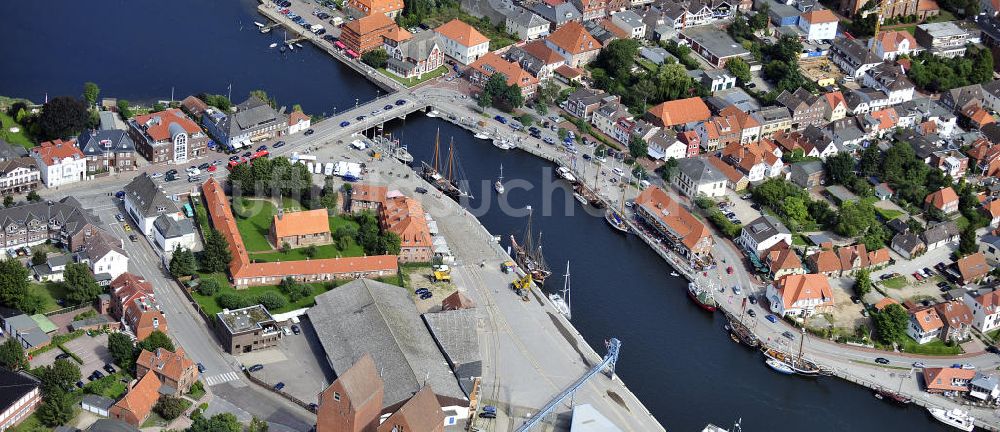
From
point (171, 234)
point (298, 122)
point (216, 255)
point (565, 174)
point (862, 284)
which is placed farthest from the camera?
point (298, 122)

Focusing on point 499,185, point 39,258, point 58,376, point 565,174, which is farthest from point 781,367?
point 39,258

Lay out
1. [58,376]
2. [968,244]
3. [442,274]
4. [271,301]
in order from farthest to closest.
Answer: [968,244] < [442,274] < [271,301] < [58,376]

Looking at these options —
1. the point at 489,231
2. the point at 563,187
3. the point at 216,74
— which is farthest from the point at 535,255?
the point at 216,74

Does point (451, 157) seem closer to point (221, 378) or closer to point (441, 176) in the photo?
point (441, 176)

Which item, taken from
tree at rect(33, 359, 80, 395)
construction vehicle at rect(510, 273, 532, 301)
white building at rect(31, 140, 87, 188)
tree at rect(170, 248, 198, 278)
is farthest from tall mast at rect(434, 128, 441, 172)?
tree at rect(33, 359, 80, 395)

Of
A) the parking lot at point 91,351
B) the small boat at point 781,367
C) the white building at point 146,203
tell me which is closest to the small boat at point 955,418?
the small boat at point 781,367

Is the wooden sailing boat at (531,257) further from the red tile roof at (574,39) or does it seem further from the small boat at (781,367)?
the red tile roof at (574,39)
